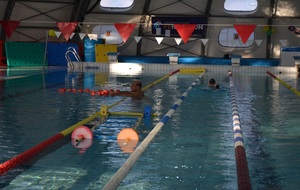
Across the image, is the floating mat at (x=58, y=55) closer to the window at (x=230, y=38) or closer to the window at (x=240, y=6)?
the window at (x=230, y=38)

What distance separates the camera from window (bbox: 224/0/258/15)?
25094 millimetres

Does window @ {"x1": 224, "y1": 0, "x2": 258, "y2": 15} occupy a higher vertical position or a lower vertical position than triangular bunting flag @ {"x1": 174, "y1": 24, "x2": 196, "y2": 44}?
higher

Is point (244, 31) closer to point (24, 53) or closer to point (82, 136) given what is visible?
point (24, 53)

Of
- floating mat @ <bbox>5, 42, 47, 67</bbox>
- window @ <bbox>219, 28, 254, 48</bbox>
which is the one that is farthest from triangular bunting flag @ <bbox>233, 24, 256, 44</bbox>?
floating mat @ <bbox>5, 42, 47, 67</bbox>

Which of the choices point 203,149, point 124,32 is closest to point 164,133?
point 203,149

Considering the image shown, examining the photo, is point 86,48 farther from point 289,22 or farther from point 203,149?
point 203,149

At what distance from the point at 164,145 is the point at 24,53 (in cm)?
1785

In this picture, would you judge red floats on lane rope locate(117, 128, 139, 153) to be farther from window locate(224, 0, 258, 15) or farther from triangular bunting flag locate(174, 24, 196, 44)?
window locate(224, 0, 258, 15)

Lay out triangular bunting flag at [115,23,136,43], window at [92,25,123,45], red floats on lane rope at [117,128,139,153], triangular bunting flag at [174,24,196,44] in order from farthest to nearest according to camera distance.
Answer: window at [92,25,123,45], triangular bunting flag at [115,23,136,43], triangular bunting flag at [174,24,196,44], red floats on lane rope at [117,128,139,153]

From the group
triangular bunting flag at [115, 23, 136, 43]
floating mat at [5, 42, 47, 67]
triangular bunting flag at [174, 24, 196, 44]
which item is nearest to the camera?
triangular bunting flag at [174, 24, 196, 44]

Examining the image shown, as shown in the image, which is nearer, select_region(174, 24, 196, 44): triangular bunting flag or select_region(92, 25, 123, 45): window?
select_region(174, 24, 196, 44): triangular bunting flag

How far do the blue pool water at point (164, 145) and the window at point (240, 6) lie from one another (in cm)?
1502

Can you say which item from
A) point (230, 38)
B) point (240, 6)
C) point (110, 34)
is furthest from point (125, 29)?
point (240, 6)

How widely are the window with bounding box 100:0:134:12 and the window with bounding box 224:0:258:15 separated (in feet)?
16.2
